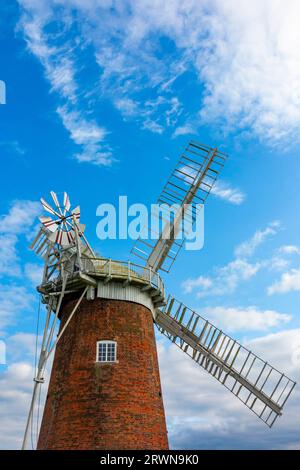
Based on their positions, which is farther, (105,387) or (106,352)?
(106,352)

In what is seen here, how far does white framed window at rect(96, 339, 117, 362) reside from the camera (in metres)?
22.6

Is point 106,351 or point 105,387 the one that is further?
point 106,351

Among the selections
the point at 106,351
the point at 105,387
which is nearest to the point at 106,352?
the point at 106,351

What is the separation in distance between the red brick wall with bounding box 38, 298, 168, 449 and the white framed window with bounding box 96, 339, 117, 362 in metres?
0.20

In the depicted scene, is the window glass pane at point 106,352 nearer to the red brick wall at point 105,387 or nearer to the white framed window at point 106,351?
the white framed window at point 106,351

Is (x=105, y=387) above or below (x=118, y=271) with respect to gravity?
below

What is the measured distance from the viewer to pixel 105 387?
2180 centimetres

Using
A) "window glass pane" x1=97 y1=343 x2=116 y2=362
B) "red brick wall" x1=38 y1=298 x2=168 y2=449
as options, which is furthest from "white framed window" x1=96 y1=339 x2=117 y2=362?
"red brick wall" x1=38 y1=298 x2=168 y2=449

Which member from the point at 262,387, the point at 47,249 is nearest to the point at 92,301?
the point at 47,249

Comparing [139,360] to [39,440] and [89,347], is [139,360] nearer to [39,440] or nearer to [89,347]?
[89,347]

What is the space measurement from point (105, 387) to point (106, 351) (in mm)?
1712

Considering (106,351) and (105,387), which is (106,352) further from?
(105,387)

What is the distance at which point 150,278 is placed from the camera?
25.5m

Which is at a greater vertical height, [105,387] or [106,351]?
[106,351]
